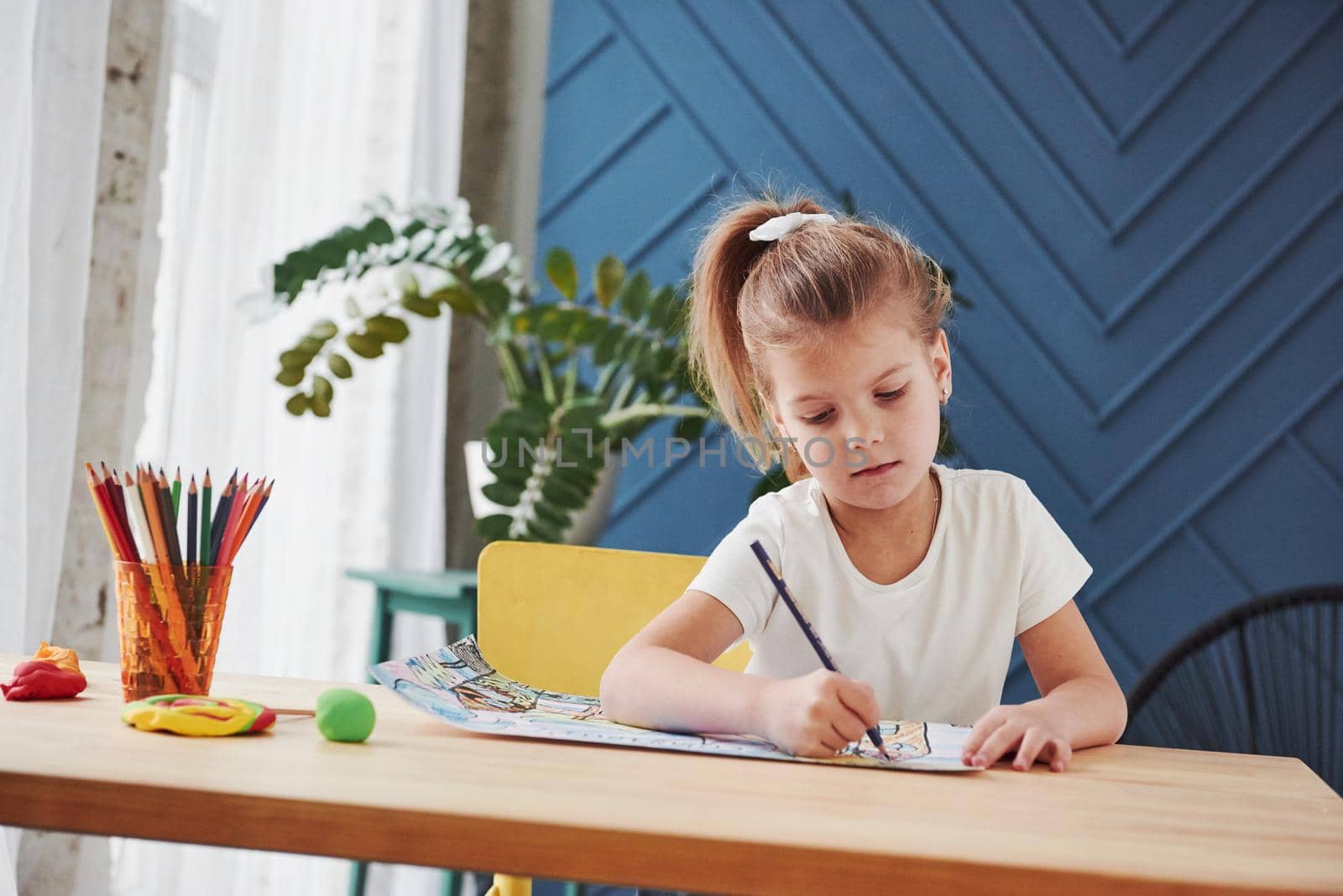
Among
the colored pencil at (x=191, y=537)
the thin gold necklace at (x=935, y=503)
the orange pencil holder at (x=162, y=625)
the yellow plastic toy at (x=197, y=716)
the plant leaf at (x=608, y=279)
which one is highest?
the plant leaf at (x=608, y=279)

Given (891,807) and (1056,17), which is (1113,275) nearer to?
(1056,17)

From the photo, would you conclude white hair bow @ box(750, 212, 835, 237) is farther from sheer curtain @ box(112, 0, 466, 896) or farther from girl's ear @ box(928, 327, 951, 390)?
sheer curtain @ box(112, 0, 466, 896)

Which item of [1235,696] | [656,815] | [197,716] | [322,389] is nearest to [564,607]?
[197,716]

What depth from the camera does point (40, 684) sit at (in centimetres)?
75

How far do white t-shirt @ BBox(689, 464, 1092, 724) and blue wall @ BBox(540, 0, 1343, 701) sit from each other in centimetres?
128

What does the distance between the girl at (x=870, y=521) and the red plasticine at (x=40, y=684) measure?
1.36ft

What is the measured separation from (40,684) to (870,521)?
751 millimetres

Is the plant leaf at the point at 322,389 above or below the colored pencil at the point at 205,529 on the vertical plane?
above

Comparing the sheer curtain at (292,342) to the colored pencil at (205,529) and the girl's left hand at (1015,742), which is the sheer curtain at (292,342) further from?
the girl's left hand at (1015,742)

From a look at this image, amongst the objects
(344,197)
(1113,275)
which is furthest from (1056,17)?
(344,197)

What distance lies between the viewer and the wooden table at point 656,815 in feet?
1.52

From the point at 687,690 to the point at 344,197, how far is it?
5.07 feet

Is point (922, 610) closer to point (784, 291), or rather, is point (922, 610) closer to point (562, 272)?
point (784, 291)

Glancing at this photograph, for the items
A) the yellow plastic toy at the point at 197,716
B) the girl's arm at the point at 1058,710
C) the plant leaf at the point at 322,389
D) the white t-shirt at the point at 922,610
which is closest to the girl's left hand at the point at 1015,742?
the girl's arm at the point at 1058,710
